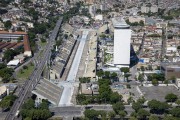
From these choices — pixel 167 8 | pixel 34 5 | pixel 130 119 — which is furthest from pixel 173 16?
pixel 130 119

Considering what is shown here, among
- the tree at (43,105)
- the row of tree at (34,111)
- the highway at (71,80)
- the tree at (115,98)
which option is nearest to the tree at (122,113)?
the tree at (115,98)

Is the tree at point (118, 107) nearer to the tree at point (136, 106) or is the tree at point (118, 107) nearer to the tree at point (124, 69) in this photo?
the tree at point (136, 106)

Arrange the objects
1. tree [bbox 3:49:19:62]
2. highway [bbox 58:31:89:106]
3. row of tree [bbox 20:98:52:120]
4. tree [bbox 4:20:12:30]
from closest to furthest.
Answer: row of tree [bbox 20:98:52:120] < highway [bbox 58:31:89:106] < tree [bbox 3:49:19:62] < tree [bbox 4:20:12:30]

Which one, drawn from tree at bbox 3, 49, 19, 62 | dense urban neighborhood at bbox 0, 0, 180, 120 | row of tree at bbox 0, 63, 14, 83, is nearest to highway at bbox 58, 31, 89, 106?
dense urban neighborhood at bbox 0, 0, 180, 120

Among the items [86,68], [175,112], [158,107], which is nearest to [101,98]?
[158,107]

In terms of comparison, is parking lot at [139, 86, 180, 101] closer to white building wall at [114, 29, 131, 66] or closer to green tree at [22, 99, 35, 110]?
white building wall at [114, 29, 131, 66]

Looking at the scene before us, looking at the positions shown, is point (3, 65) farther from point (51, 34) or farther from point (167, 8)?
point (167, 8)
